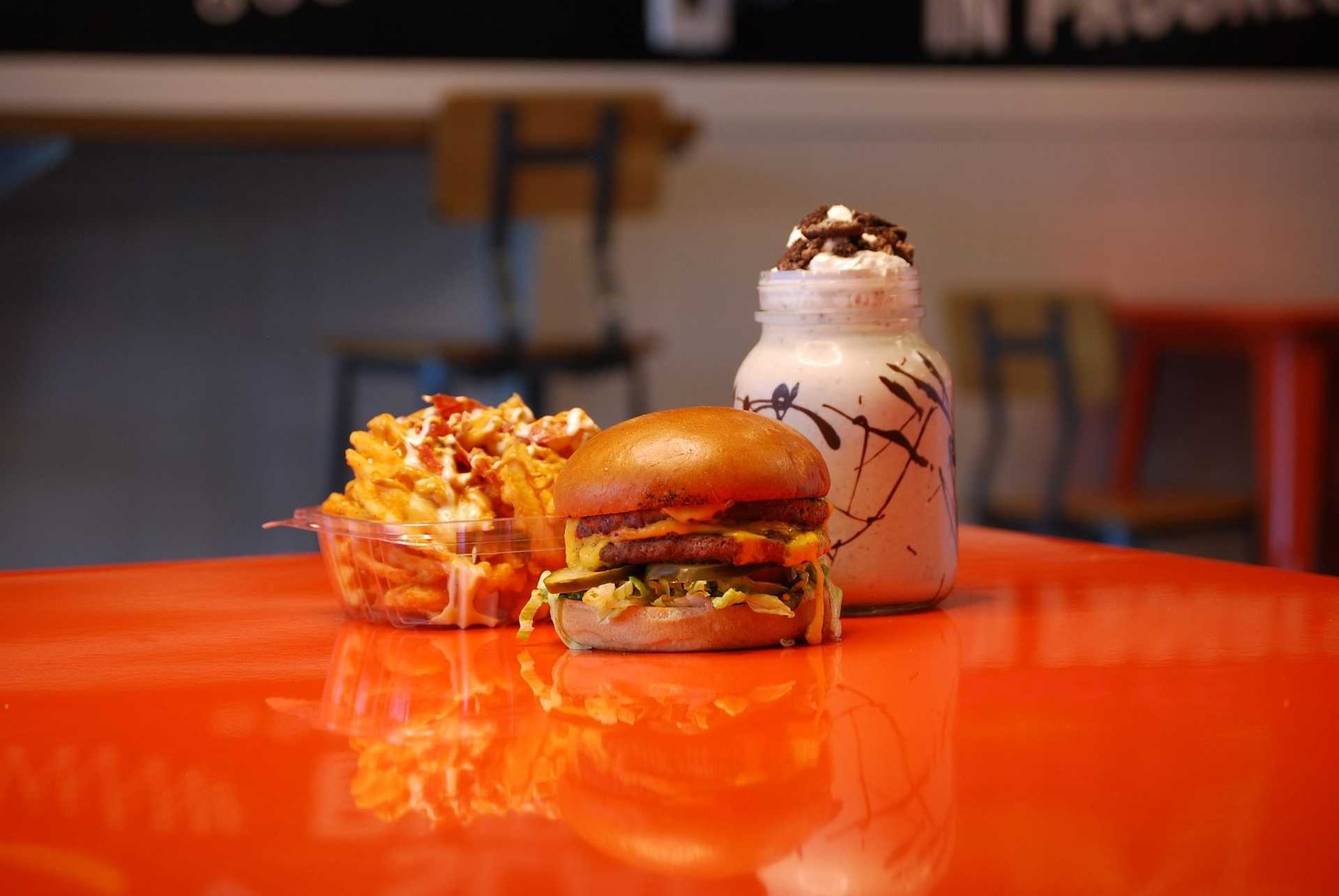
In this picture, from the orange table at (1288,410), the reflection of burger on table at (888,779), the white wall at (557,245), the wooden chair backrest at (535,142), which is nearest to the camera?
the reflection of burger on table at (888,779)

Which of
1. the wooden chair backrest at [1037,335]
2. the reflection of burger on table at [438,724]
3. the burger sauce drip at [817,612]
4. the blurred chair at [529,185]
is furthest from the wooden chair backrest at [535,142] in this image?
the burger sauce drip at [817,612]

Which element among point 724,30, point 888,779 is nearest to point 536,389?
point 724,30

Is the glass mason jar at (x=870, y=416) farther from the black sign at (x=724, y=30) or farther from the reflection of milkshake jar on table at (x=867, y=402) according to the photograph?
the black sign at (x=724, y=30)

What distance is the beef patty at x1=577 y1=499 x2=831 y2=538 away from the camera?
3.48 feet

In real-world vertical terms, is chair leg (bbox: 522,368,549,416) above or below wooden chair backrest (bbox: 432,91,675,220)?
below

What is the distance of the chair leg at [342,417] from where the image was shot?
3.58 metres

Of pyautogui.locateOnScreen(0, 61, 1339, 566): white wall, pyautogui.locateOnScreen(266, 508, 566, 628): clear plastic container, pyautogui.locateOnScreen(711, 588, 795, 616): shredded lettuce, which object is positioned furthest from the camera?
pyautogui.locateOnScreen(0, 61, 1339, 566): white wall

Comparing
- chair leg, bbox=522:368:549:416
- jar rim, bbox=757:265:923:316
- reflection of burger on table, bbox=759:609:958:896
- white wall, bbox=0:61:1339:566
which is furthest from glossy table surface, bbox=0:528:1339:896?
white wall, bbox=0:61:1339:566

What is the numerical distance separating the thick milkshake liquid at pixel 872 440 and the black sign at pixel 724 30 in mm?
3178

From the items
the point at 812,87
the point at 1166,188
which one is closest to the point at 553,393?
the point at 812,87

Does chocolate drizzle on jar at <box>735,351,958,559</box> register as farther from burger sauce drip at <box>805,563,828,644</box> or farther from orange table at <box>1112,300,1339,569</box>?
orange table at <box>1112,300,1339,569</box>

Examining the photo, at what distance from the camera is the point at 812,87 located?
→ 440cm

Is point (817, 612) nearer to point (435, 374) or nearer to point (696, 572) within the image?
point (696, 572)

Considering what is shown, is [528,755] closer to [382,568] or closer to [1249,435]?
[382,568]
